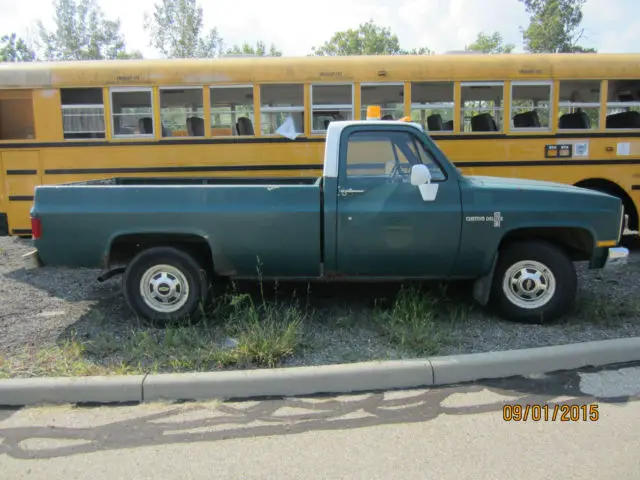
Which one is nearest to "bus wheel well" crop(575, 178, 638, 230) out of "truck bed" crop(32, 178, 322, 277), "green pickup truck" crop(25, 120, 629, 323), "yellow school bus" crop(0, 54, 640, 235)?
"yellow school bus" crop(0, 54, 640, 235)

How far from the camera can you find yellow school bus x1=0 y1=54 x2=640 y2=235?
8055 mm

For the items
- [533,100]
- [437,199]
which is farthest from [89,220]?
[533,100]

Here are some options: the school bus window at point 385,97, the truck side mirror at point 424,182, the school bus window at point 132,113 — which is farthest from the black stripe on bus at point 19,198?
the truck side mirror at point 424,182

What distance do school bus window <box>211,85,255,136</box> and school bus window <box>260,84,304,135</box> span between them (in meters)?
0.19

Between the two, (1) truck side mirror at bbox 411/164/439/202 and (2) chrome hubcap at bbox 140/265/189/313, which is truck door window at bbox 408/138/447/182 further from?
(2) chrome hubcap at bbox 140/265/189/313

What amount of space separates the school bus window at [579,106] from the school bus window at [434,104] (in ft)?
5.43

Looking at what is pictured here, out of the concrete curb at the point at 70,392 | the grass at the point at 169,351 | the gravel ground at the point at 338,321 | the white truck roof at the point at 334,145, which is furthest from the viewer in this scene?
the white truck roof at the point at 334,145

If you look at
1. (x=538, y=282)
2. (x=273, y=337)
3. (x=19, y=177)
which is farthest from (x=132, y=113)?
(x=538, y=282)

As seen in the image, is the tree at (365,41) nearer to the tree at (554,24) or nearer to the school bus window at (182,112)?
the tree at (554,24)

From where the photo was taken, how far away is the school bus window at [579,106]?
822 centimetres

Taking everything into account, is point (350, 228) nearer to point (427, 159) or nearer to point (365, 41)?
point (427, 159)

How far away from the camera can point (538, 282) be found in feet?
16.8

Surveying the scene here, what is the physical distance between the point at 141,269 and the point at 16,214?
429cm

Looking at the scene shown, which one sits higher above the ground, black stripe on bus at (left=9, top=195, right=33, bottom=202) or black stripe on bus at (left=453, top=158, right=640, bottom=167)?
black stripe on bus at (left=453, top=158, right=640, bottom=167)
